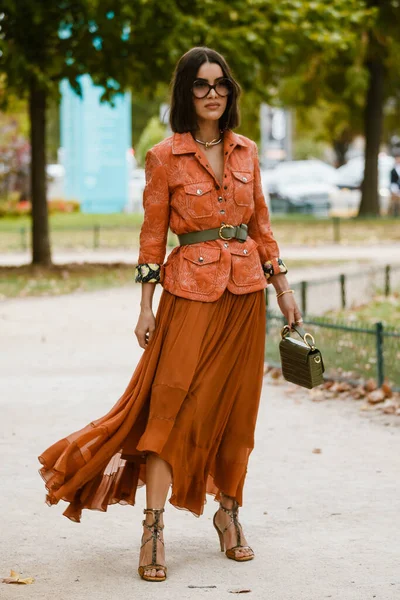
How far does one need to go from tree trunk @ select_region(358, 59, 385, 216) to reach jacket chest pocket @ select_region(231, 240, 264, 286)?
33429 mm

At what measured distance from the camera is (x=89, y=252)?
2688 cm

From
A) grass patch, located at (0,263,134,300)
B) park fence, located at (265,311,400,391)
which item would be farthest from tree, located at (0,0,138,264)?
park fence, located at (265,311,400,391)

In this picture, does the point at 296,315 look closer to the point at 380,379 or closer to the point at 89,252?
the point at 380,379

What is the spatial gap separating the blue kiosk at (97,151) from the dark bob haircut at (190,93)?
4391 centimetres

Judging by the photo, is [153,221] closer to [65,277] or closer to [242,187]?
[242,187]

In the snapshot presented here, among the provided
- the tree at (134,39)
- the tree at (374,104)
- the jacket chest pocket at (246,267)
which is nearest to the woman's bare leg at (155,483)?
the jacket chest pocket at (246,267)

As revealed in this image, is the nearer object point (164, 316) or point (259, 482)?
point (164, 316)

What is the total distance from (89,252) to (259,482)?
20.5 meters

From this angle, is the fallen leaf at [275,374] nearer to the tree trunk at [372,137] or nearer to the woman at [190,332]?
the woman at [190,332]

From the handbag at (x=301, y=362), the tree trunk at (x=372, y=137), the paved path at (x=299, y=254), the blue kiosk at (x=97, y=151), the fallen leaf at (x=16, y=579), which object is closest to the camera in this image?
the fallen leaf at (x=16, y=579)

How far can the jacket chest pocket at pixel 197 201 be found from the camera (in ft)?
16.5

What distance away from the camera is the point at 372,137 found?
129 feet

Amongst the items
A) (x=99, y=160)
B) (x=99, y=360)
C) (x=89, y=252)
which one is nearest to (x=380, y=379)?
(x=99, y=360)

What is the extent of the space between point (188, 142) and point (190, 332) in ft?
2.39
